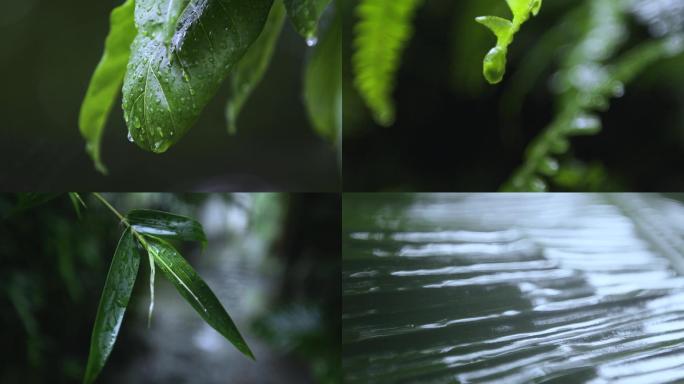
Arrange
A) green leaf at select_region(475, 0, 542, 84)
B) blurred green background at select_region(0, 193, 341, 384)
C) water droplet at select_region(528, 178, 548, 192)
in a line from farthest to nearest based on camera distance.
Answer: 1. blurred green background at select_region(0, 193, 341, 384)
2. water droplet at select_region(528, 178, 548, 192)
3. green leaf at select_region(475, 0, 542, 84)

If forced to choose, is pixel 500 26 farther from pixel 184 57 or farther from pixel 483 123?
pixel 483 123

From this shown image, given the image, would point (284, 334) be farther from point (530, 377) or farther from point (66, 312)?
point (530, 377)

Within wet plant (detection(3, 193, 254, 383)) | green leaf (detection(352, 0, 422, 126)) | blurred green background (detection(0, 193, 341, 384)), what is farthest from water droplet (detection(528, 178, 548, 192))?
blurred green background (detection(0, 193, 341, 384))

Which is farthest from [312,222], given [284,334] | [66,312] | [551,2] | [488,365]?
[488,365]

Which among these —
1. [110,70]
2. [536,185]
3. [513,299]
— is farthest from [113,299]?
[536,185]

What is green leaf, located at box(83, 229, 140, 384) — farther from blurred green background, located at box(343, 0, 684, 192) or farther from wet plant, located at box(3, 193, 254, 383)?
blurred green background, located at box(343, 0, 684, 192)

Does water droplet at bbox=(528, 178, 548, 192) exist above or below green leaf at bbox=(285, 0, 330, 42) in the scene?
below

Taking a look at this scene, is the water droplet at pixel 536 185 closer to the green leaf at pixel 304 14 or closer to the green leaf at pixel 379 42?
the green leaf at pixel 379 42

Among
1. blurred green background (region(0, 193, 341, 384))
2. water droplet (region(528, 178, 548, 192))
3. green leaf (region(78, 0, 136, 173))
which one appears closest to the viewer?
green leaf (region(78, 0, 136, 173))
